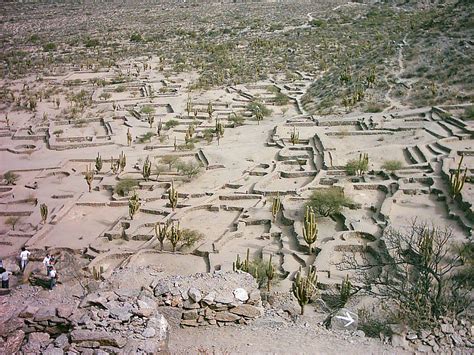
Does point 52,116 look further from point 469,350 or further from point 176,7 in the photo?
point 176,7

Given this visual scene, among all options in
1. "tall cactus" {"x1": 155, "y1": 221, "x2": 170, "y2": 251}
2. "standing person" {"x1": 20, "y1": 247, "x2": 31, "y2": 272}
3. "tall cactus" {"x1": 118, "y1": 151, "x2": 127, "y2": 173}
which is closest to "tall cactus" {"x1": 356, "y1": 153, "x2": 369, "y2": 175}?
"tall cactus" {"x1": 155, "y1": 221, "x2": 170, "y2": 251}

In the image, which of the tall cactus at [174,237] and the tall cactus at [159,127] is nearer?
the tall cactus at [174,237]

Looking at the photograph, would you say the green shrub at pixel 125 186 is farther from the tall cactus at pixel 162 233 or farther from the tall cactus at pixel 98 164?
the tall cactus at pixel 162 233

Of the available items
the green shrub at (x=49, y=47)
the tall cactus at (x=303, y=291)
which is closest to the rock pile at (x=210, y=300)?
the tall cactus at (x=303, y=291)

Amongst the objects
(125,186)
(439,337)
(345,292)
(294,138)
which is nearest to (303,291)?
(345,292)

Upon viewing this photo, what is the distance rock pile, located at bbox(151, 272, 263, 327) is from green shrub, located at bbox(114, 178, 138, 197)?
33.1 feet

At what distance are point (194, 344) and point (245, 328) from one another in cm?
93

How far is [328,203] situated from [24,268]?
878cm

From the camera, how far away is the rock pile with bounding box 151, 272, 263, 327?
9516 mm

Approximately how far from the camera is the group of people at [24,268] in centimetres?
1309

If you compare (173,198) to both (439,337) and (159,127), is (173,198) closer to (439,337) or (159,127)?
(159,127)

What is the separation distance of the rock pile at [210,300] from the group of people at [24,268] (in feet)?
14.7

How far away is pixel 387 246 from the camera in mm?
13992

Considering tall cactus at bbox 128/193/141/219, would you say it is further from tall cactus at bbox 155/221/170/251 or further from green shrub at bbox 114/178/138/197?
green shrub at bbox 114/178/138/197
